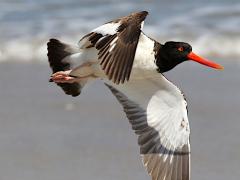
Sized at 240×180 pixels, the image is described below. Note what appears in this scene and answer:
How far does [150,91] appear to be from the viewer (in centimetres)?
663

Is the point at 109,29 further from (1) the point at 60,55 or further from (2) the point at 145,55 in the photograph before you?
(1) the point at 60,55

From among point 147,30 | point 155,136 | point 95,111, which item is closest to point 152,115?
point 155,136

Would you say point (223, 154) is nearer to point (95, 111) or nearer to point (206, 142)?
point (206, 142)

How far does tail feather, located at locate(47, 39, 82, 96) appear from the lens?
6512 mm

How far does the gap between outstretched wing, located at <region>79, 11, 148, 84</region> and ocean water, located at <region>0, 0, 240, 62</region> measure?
3945mm

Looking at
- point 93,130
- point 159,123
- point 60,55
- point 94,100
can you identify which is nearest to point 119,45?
point 60,55

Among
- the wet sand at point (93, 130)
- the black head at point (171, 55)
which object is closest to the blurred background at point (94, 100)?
the wet sand at point (93, 130)

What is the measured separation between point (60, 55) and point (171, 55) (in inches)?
32.3

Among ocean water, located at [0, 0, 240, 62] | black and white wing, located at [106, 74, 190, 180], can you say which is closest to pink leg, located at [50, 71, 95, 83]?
black and white wing, located at [106, 74, 190, 180]

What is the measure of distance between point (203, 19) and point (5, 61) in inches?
100

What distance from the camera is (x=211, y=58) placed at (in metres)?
9.55

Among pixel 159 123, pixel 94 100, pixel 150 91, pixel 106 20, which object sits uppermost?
pixel 106 20

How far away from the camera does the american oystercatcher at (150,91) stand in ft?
20.6

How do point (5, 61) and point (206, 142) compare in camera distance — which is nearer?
point (206, 142)
